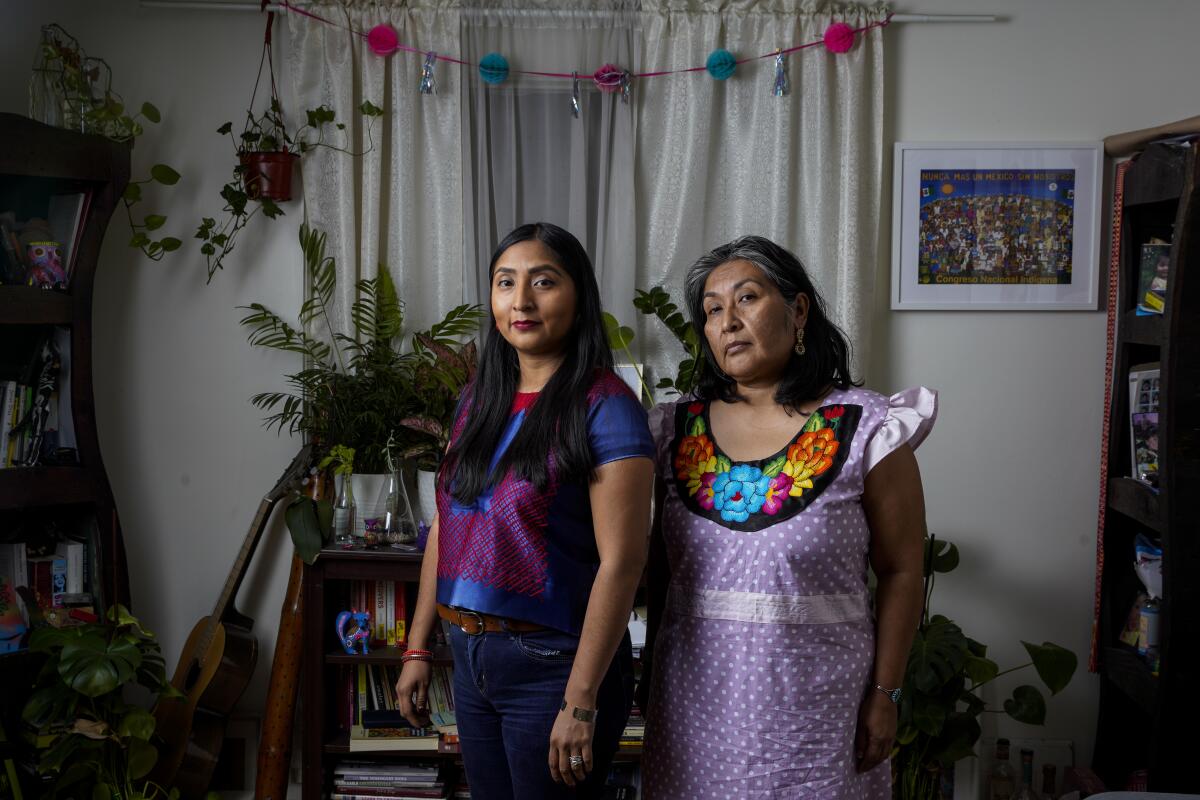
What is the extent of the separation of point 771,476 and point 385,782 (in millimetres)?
1803

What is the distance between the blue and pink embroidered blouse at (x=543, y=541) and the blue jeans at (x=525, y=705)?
5 cm

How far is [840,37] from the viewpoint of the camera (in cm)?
290

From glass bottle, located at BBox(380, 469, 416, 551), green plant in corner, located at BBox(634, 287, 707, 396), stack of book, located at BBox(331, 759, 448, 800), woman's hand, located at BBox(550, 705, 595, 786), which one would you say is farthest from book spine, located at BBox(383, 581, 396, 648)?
woman's hand, located at BBox(550, 705, 595, 786)

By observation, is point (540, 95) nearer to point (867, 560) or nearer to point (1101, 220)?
point (1101, 220)

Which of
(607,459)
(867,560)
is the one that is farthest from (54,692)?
(867,560)

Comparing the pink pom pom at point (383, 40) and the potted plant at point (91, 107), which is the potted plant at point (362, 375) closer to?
the potted plant at point (91, 107)

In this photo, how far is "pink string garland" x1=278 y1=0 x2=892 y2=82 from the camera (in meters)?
2.90

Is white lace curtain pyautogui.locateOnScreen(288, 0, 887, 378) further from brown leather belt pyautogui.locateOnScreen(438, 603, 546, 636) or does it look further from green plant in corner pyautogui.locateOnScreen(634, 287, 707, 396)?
brown leather belt pyautogui.locateOnScreen(438, 603, 546, 636)

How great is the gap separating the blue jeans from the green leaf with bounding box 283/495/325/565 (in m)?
1.24

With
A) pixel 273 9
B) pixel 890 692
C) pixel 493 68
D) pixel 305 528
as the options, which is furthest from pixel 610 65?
pixel 890 692

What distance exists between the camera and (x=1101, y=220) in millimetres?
3006

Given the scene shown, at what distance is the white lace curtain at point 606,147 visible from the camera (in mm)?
2949

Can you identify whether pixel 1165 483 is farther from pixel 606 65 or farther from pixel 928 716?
pixel 606 65

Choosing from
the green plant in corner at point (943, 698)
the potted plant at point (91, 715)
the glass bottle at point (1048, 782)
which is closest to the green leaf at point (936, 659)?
the green plant in corner at point (943, 698)
